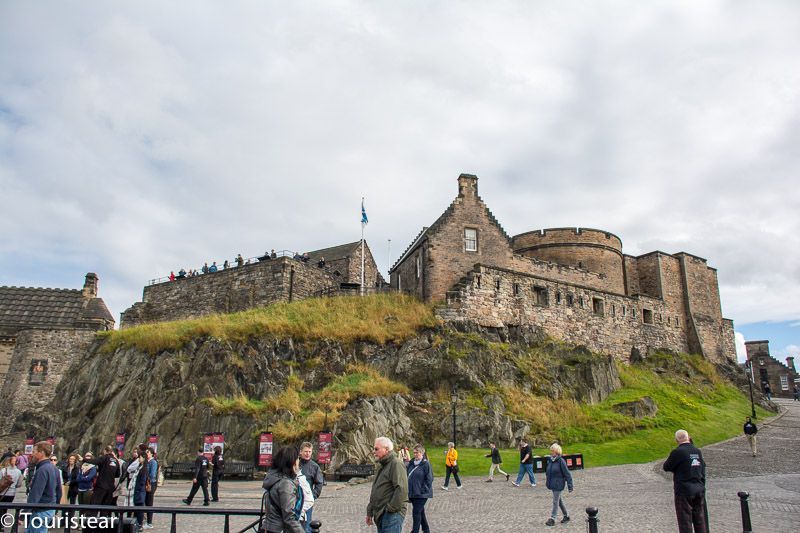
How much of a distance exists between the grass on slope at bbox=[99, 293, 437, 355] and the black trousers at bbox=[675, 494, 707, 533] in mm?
18502

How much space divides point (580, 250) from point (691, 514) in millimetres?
28497

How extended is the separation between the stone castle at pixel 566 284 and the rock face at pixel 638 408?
5.01 m

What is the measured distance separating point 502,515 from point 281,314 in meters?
18.4

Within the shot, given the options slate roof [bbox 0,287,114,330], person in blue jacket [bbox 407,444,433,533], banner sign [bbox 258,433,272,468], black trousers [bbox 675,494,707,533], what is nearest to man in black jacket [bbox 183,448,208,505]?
banner sign [bbox 258,433,272,468]

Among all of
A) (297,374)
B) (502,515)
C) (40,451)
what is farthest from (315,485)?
(297,374)

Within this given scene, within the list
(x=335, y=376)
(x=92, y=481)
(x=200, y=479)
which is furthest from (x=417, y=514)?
(x=335, y=376)

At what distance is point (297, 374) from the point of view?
2555cm

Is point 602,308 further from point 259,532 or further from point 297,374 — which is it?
point 259,532

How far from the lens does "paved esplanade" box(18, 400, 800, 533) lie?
1152 centimetres

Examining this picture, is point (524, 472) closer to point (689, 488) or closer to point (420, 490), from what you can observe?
point (420, 490)

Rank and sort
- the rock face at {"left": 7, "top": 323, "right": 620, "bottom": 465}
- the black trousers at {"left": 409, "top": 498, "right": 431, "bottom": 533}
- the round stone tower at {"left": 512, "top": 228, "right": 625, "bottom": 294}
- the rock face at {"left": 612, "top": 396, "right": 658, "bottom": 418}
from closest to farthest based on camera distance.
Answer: the black trousers at {"left": 409, "top": 498, "right": 431, "bottom": 533}, the rock face at {"left": 7, "top": 323, "right": 620, "bottom": 465}, the rock face at {"left": 612, "top": 396, "right": 658, "bottom": 418}, the round stone tower at {"left": 512, "top": 228, "right": 625, "bottom": 294}

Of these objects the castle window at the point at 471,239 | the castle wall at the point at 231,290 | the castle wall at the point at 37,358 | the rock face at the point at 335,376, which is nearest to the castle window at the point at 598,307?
the rock face at the point at 335,376

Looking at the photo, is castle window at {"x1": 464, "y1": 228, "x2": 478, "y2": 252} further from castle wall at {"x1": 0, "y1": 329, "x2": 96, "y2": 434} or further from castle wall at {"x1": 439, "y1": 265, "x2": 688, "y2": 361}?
castle wall at {"x1": 0, "y1": 329, "x2": 96, "y2": 434}

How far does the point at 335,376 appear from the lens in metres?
25.4
